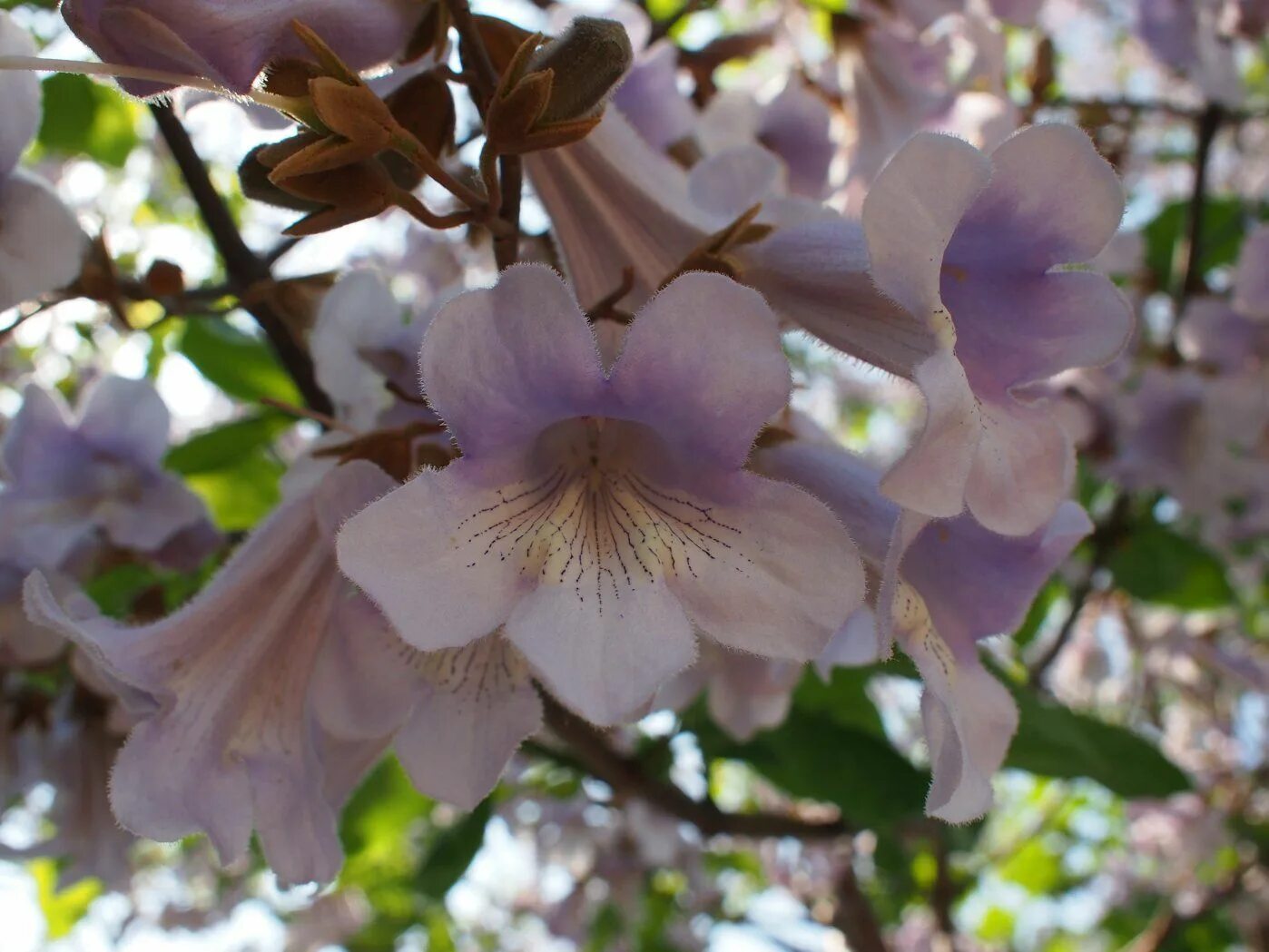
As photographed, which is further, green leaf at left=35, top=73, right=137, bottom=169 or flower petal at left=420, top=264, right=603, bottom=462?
green leaf at left=35, top=73, right=137, bottom=169

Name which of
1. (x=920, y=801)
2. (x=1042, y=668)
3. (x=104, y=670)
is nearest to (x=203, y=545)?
(x=104, y=670)

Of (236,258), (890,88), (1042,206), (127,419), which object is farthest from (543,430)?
(890,88)

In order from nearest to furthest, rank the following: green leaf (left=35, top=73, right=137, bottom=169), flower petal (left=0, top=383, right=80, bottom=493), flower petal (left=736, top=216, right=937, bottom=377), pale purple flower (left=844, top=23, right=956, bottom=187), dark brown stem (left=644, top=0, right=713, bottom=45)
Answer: flower petal (left=736, top=216, right=937, bottom=377) → flower petal (left=0, top=383, right=80, bottom=493) → dark brown stem (left=644, top=0, right=713, bottom=45) → pale purple flower (left=844, top=23, right=956, bottom=187) → green leaf (left=35, top=73, right=137, bottom=169)

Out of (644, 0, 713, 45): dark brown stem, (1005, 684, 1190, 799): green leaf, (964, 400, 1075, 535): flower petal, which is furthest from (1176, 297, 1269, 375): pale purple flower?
(964, 400, 1075, 535): flower petal

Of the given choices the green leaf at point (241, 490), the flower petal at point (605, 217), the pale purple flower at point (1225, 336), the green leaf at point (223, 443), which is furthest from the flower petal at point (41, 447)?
the pale purple flower at point (1225, 336)

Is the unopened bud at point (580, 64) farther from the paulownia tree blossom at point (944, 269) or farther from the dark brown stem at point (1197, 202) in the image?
the dark brown stem at point (1197, 202)

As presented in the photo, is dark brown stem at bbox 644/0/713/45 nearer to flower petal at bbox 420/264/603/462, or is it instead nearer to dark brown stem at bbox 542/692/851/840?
flower petal at bbox 420/264/603/462

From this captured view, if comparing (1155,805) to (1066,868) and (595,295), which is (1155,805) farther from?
(595,295)
